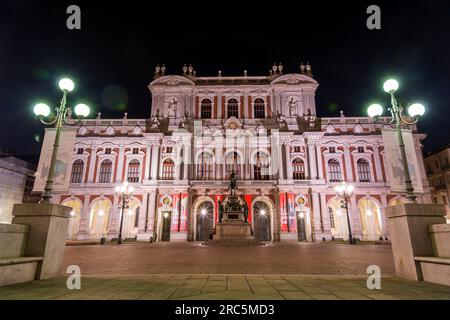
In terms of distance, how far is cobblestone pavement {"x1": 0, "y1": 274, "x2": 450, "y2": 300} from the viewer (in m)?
3.08

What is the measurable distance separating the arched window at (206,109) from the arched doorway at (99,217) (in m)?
14.9

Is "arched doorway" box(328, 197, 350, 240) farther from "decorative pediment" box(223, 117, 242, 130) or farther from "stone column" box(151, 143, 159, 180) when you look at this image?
"stone column" box(151, 143, 159, 180)

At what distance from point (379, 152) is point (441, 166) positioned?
1502cm

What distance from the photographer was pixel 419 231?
15.0 feet

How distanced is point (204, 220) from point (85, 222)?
42.1ft

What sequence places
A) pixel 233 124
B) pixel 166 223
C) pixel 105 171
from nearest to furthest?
pixel 166 223 < pixel 105 171 < pixel 233 124

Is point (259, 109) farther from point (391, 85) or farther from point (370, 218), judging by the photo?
point (391, 85)

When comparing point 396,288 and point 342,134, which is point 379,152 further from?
point 396,288

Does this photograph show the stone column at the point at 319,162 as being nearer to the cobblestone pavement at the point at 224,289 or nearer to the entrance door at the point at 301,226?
the entrance door at the point at 301,226

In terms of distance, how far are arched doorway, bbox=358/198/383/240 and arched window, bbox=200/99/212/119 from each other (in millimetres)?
19852

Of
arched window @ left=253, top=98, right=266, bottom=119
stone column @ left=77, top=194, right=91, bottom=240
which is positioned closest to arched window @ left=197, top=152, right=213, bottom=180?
arched window @ left=253, top=98, right=266, bottom=119

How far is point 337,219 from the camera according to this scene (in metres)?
25.4

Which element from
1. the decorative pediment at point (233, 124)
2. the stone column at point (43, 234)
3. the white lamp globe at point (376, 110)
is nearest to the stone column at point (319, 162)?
the decorative pediment at point (233, 124)

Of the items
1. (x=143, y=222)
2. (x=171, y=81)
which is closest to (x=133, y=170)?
(x=143, y=222)
